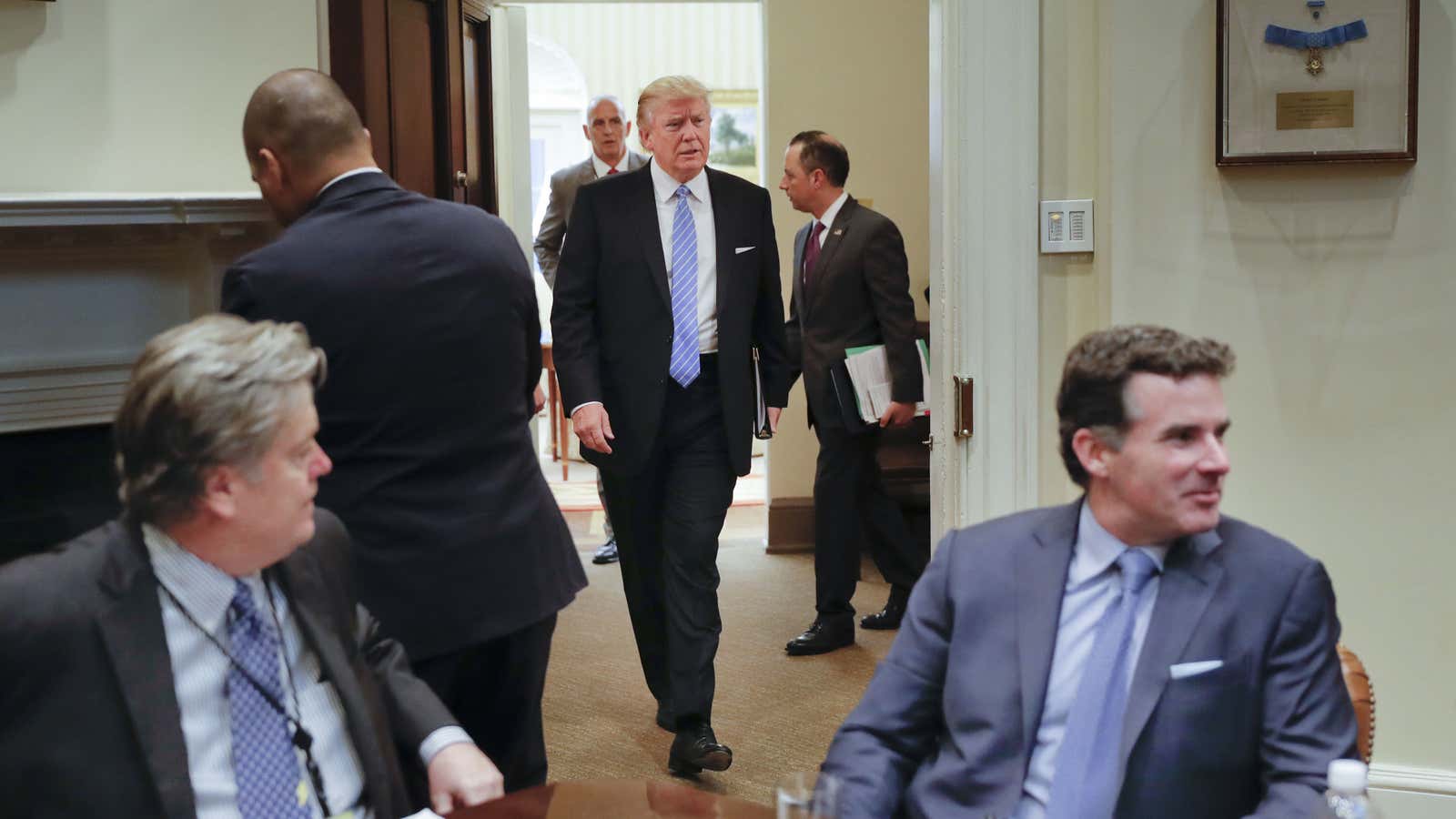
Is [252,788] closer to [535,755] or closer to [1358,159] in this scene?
[535,755]

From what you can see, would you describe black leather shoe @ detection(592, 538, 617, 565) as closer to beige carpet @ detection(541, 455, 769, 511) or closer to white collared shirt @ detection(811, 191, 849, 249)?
beige carpet @ detection(541, 455, 769, 511)

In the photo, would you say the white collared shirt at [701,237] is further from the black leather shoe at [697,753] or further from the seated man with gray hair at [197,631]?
the seated man with gray hair at [197,631]

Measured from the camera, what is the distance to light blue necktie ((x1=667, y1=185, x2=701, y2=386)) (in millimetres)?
3770

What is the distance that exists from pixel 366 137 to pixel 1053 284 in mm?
1598

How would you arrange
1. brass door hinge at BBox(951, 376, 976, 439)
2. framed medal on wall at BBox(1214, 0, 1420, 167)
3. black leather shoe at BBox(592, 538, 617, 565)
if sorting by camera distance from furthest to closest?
black leather shoe at BBox(592, 538, 617, 565), brass door hinge at BBox(951, 376, 976, 439), framed medal on wall at BBox(1214, 0, 1420, 167)

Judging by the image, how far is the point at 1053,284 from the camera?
3357 millimetres

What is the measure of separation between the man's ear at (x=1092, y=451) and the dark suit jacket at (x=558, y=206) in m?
4.47

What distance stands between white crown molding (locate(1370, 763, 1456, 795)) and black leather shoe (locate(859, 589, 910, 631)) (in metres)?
2.20

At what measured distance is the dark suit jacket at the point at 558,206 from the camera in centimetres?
621

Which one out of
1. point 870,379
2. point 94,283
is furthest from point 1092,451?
point 94,283

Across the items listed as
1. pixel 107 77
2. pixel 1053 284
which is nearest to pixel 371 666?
pixel 1053 284

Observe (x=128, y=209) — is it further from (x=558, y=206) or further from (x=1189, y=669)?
(x=1189, y=669)

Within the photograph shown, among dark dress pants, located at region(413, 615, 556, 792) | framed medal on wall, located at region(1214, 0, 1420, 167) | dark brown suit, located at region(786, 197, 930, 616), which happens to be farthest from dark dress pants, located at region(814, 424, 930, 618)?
dark dress pants, located at region(413, 615, 556, 792)

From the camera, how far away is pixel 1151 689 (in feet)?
5.77
